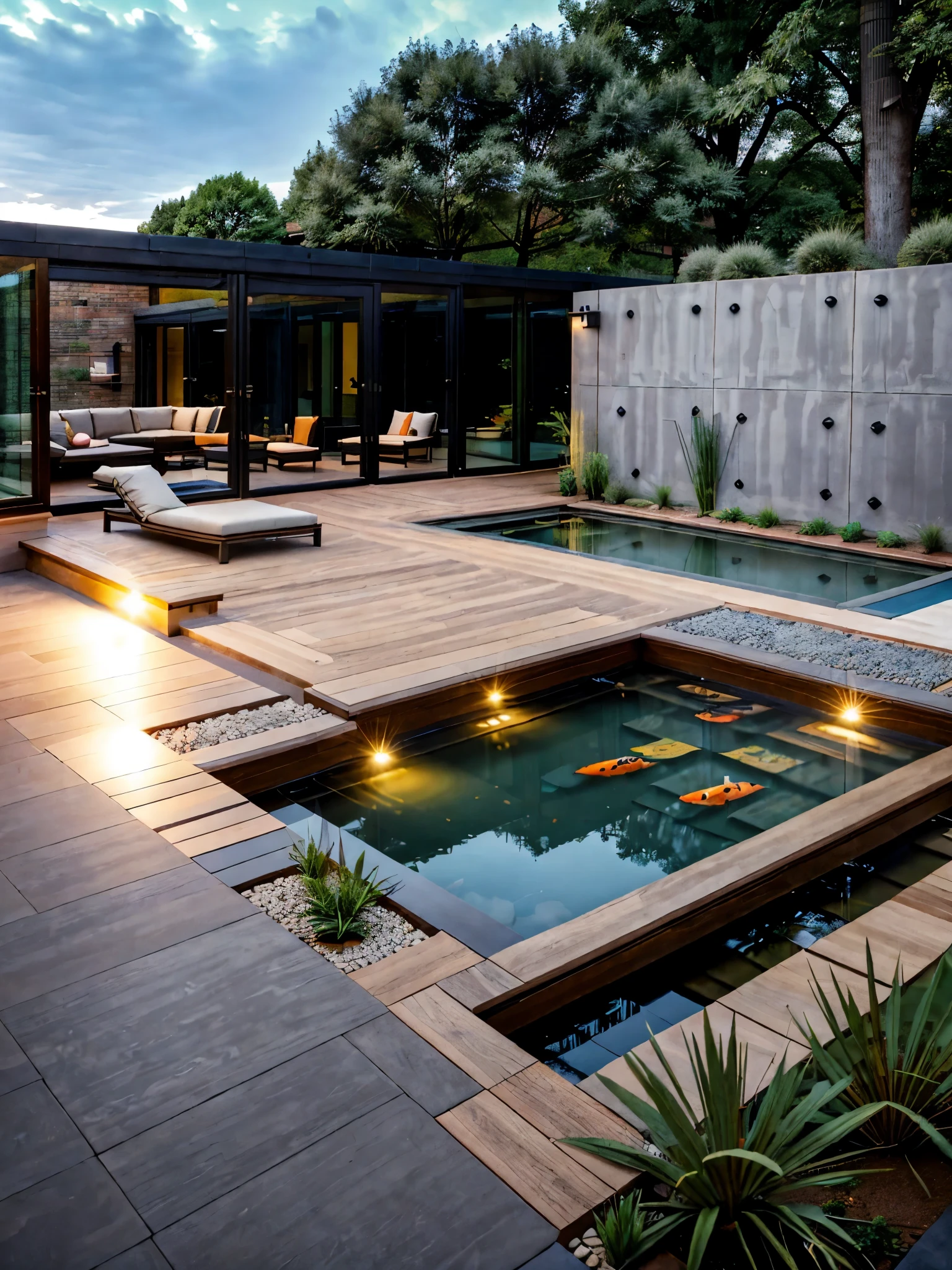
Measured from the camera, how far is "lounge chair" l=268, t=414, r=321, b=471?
1370 cm

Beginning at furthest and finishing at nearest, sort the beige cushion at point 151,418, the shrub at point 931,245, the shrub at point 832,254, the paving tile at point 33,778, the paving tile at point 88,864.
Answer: the beige cushion at point 151,418, the shrub at point 832,254, the shrub at point 931,245, the paving tile at point 33,778, the paving tile at point 88,864

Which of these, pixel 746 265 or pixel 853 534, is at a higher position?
pixel 746 265

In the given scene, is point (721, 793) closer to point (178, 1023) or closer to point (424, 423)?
point (178, 1023)

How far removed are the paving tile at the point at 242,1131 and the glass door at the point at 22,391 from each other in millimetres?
7404

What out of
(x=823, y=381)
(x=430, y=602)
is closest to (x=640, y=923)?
(x=430, y=602)

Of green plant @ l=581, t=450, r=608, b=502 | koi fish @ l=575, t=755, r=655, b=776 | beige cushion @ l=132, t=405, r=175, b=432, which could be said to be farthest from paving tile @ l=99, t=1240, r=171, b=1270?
beige cushion @ l=132, t=405, r=175, b=432

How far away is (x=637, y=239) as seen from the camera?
77.5 ft

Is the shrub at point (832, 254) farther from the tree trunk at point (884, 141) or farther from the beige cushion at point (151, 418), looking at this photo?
the beige cushion at point (151, 418)

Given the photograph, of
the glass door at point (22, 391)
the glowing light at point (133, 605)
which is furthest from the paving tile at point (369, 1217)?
the glass door at point (22, 391)

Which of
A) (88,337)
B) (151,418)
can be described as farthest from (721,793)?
(88,337)

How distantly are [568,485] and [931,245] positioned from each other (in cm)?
449

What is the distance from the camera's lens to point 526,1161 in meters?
2.21

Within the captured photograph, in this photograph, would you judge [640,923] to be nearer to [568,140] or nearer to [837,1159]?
[837,1159]

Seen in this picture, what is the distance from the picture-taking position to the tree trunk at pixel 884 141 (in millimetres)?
15203
